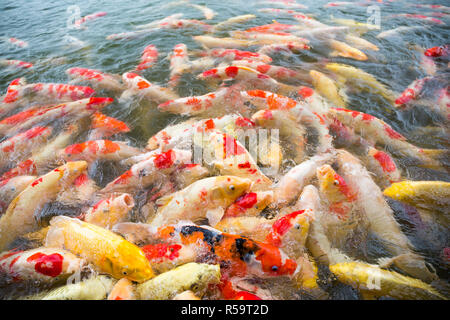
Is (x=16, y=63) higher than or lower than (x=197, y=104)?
higher

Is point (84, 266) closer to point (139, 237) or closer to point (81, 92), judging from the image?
point (139, 237)

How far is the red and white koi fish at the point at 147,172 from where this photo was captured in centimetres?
347

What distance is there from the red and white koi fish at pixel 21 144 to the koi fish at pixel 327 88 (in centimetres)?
526

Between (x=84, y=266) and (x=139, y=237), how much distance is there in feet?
1.83

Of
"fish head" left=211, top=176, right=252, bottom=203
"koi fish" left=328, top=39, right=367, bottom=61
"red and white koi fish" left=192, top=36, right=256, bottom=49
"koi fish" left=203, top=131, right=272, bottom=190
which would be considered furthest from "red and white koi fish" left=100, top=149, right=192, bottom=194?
"koi fish" left=328, top=39, right=367, bottom=61

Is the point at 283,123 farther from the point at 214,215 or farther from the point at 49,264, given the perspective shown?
the point at 49,264

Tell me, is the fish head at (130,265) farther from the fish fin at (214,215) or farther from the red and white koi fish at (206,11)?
the red and white koi fish at (206,11)

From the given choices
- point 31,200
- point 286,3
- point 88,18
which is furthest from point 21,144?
point 286,3

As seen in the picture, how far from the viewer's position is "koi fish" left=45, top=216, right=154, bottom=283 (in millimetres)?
2303

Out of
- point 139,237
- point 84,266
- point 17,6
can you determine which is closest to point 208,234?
point 139,237

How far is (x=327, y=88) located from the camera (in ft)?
17.4

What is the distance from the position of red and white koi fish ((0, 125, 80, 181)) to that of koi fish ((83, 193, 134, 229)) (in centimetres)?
149

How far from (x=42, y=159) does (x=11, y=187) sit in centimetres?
66

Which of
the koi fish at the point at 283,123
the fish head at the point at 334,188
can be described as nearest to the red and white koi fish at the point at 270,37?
A: the koi fish at the point at 283,123
